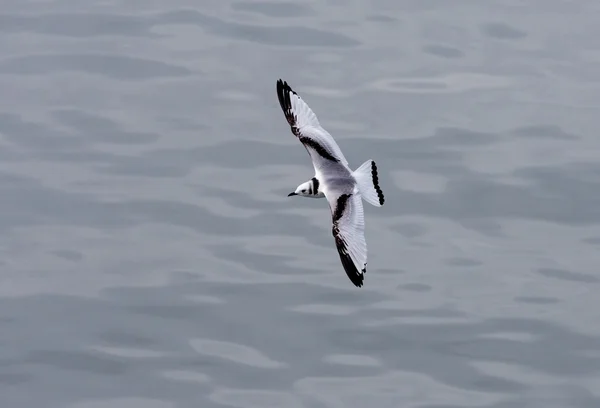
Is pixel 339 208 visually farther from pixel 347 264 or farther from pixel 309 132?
pixel 309 132

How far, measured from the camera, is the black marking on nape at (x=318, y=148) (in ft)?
60.9

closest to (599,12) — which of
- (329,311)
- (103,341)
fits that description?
(329,311)

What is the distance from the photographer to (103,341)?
19766 millimetres

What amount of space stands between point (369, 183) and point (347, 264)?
42.0 inches

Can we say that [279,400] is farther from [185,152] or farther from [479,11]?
[479,11]

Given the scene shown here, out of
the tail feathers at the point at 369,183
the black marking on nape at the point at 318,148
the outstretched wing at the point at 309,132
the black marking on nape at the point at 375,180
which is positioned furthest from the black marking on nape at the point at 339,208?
the black marking on nape at the point at 318,148

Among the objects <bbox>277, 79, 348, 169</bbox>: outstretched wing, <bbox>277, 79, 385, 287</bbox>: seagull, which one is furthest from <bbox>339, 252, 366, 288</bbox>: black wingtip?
<bbox>277, 79, 348, 169</bbox>: outstretched wing

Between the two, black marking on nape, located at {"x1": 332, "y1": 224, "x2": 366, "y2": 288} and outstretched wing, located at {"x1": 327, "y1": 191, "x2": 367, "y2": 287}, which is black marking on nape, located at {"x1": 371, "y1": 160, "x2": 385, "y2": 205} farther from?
black marking on nape, located at {"x1": 332, "y1": 224, "x2": 366, "y2": 288}

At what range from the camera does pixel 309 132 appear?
1925 centimetres

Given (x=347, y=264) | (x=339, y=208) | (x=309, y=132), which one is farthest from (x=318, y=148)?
(x=347, y=264)

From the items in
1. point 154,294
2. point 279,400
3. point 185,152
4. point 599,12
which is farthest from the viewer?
point 599,12

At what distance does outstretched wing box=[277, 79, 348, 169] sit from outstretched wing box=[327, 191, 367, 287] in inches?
31.8

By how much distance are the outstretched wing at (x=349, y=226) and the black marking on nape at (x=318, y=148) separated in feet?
3.02

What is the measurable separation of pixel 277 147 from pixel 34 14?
6915 mm
